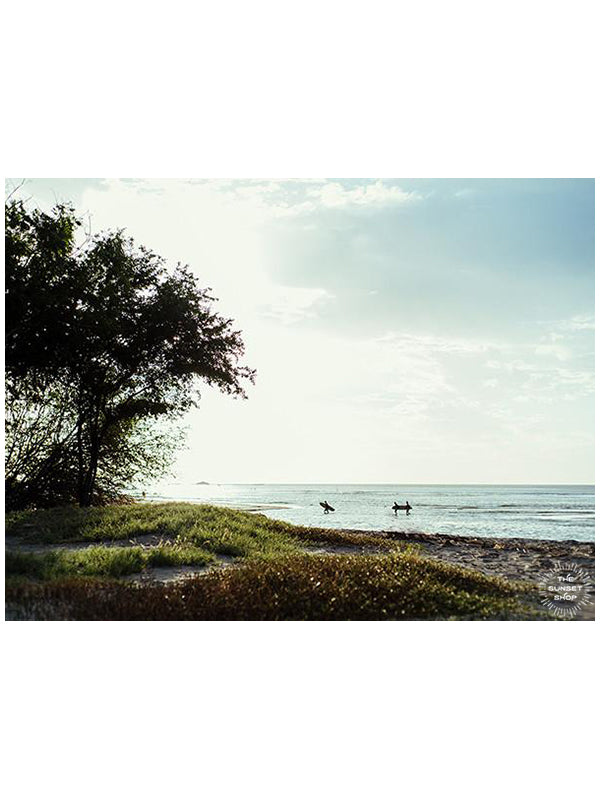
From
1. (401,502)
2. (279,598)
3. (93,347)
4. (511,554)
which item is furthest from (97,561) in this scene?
(401,502)

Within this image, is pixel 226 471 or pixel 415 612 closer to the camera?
pixel 415 612

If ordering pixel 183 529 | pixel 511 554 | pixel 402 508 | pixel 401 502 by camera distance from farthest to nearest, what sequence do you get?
1. pixel 401 502
2. pixel 402 508
3. pixel 511 554
4. pixel 183 529

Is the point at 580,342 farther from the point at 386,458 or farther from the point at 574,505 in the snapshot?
the point at 574,505

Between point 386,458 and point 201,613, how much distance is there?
11.3ft

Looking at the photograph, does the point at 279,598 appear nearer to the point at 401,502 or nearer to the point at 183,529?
the point at 183,529

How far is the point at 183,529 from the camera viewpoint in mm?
7879

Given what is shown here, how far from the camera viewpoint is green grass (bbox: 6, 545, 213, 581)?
654cm

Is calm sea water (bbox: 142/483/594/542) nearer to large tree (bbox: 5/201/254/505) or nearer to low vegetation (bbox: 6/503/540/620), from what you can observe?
low vegetation (bbox: 6/503/540/620)

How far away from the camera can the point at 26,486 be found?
9.08m

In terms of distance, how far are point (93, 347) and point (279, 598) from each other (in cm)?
524

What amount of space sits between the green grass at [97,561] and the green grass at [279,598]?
227 millimetres
